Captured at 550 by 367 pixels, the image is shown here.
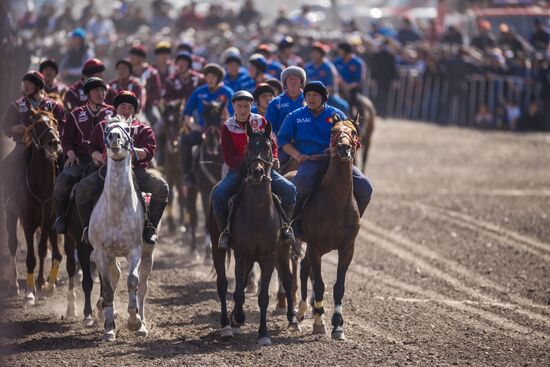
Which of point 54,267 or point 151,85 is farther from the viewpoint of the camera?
point 151,85

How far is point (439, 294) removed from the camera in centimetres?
1655

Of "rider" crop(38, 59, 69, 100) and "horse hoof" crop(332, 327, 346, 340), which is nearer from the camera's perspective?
"horse hoof" crop(332, 327, 346, 340)

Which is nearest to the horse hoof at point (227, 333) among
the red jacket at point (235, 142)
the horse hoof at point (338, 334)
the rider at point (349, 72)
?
the horse hoof at point (338, 334)

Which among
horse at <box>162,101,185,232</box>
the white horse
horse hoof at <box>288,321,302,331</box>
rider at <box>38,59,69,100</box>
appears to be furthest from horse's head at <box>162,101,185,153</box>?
horse hoof at <box>288,321,302,331</box>

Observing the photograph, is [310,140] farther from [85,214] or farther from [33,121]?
[33,121]

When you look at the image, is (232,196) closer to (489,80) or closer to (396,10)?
(489,80)

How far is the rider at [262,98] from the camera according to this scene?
55.3ft

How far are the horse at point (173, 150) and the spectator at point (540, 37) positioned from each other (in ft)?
54.4

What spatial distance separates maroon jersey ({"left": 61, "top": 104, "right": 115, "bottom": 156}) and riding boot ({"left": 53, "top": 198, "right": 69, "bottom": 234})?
73 cm

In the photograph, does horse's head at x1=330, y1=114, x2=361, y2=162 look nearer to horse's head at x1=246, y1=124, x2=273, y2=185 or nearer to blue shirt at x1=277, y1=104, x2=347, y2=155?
blue shirt at x1=277, y1=104, x2=347, y2=155

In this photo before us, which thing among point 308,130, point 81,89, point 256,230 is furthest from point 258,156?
point 81,89

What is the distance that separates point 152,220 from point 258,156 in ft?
5.43

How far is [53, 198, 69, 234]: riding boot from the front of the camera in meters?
14.5

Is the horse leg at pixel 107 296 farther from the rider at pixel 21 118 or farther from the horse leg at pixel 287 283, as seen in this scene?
the rider at pixel 21 118
